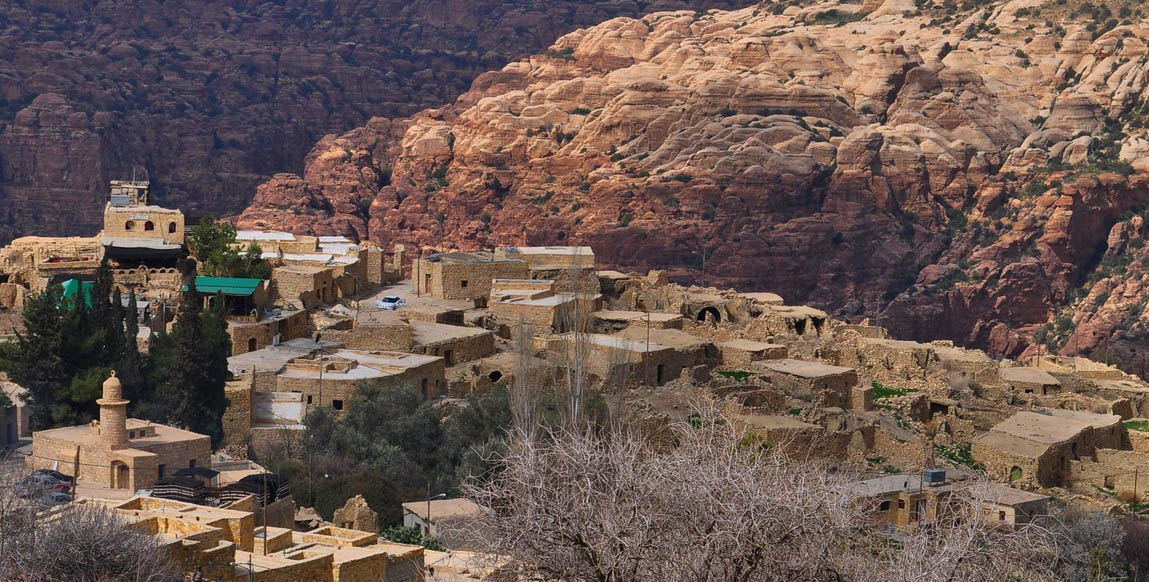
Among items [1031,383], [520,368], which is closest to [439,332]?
[520,368]

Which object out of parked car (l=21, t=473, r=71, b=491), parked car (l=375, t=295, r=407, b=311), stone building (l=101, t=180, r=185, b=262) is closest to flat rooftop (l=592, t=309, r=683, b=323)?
parked car (l=375, t=295, r=407, b=311)

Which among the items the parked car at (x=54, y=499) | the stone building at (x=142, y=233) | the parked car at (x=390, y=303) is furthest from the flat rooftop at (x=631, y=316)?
the parked car at (x=54, y=499)

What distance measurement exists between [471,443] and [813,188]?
67.9 meters

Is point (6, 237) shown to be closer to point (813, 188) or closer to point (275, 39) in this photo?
point (275, 39)

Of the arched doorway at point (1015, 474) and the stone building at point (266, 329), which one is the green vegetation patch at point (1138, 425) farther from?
the stone building at point (266, 329)

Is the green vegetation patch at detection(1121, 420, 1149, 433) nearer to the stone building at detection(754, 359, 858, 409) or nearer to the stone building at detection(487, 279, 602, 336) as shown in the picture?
the stone building at detection(754, 359, 858, 409)

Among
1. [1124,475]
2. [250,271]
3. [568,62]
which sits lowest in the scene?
[1124,475]

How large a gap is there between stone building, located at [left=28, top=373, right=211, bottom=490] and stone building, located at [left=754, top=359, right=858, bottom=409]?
18.9 m

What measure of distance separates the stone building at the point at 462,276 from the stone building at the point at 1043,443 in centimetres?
1970

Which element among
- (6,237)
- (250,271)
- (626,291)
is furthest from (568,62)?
(250,271)

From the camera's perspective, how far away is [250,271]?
181 feet

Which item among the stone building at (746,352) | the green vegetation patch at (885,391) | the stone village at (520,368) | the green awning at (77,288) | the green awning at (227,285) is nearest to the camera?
the stone village at (520,368)

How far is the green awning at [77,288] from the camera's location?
48.7 meters

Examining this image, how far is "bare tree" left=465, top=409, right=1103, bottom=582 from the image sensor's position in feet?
65.5
